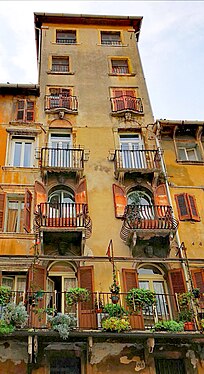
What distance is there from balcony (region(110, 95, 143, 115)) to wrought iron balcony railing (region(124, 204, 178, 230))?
6.22 meters

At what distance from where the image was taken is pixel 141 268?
57.6ft

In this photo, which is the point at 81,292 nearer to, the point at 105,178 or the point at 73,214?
the point at 73,214

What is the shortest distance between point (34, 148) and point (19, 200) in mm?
3141

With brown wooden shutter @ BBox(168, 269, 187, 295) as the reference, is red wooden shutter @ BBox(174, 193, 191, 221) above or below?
above

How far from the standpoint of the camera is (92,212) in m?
18.4

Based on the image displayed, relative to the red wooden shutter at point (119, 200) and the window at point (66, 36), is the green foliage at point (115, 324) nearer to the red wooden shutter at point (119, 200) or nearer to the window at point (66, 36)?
the red wooden shutter at point (119, 200)

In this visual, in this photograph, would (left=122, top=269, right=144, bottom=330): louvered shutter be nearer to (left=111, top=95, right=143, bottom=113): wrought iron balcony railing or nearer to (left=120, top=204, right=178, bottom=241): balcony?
(left=120, top=204, right=178, bottom=241): balcony

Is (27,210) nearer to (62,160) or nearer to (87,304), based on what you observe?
(62,160)

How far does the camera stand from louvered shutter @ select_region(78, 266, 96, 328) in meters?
14.6

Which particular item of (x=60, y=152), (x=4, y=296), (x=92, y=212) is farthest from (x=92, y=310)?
(x=60, y=152)

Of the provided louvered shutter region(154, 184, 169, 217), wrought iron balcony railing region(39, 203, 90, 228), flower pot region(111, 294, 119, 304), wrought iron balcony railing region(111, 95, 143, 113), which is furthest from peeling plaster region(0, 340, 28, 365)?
wrought iron balcony railing region(111, 95, 143, 113)

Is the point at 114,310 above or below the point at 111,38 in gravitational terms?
below

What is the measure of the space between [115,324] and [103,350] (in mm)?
1216

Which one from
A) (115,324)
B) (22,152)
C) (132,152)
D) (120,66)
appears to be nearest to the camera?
(115,324)
